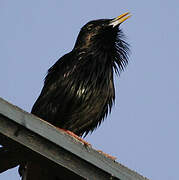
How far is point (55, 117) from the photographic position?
15.9ft

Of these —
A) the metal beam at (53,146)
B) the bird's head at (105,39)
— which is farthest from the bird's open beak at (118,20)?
the metal beam at (53,146)

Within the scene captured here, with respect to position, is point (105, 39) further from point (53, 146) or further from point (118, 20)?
point (53, 146)

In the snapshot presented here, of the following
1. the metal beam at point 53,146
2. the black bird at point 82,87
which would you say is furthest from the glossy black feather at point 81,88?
the metal beam at point 53,146

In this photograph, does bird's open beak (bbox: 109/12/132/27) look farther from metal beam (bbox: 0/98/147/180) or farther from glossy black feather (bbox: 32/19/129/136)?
metal beam (bbox: 0/98/147/180)

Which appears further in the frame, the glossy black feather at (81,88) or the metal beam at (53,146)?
the glossy black feather at (81,88)

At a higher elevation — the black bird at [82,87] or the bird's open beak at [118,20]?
the bird's open beak at [118,20]

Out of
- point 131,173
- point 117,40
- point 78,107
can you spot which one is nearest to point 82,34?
point 117,40

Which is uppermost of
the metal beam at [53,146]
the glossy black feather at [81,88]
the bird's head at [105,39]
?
the bird's head at [105,39]

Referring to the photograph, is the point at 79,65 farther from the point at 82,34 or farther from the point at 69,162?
the point at 69,162

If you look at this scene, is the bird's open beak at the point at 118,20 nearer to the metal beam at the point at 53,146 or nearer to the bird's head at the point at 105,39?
the bird's head at the point at 105,39

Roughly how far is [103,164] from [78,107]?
6.52ft

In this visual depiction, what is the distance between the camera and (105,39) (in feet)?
18.8

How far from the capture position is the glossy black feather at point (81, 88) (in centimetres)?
484

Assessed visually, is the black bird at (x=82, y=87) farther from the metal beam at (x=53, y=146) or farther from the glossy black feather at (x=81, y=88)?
the metal beam at (x=53, y=146)
